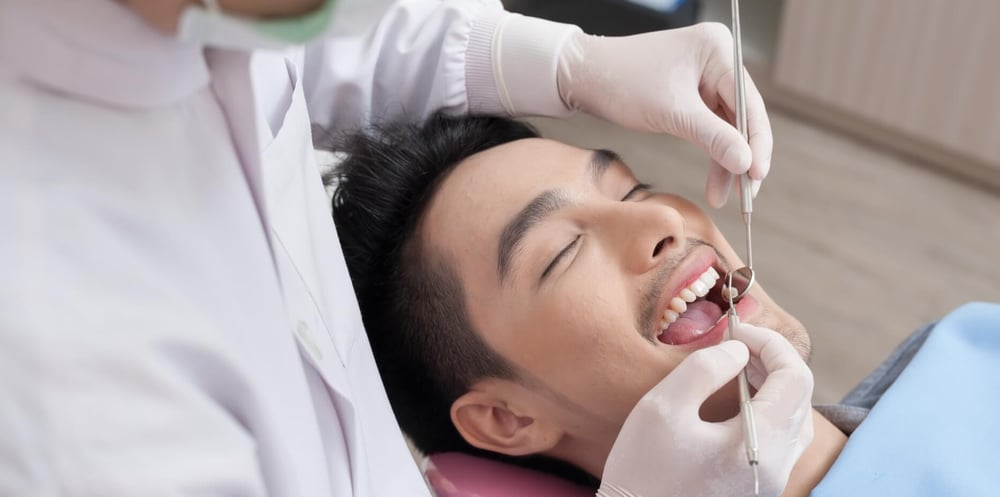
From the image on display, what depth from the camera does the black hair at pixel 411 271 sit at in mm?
1284

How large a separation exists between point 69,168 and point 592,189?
2.27 ft

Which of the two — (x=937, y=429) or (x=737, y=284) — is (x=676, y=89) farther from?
(x=937, y=429)

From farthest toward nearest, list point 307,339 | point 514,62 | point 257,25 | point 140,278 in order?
point 514,62, point 307,339, point 140,278, point 257,25

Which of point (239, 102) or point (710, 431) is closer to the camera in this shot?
point (239, 102)

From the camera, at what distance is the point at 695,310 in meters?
1.28

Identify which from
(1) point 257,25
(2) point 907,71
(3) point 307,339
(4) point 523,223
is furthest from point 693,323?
(2) point 907,71

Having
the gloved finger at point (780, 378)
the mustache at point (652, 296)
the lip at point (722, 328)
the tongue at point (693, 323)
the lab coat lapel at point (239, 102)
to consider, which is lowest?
the tongue at point (693, 323)

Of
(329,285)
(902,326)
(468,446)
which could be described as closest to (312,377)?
(329,285)

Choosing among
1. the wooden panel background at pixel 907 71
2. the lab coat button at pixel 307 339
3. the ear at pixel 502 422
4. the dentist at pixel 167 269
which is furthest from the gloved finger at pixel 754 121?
the wooden panel background at pixel 907 71

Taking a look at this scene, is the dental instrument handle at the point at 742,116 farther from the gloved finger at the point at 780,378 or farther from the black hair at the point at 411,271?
the black hair at the point at 411,271

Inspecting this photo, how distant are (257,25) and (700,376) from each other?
2.10ft

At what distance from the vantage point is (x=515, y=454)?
1.30 m

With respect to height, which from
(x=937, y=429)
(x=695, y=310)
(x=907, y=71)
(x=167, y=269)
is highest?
(x=167, y=269)

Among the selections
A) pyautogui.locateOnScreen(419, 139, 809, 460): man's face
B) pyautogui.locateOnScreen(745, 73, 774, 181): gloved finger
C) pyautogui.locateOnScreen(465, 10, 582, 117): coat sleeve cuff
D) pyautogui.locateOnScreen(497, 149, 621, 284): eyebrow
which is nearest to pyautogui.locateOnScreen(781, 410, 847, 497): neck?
pyautogui.locateOnScreen(419, 139, 809, 460): man's face
